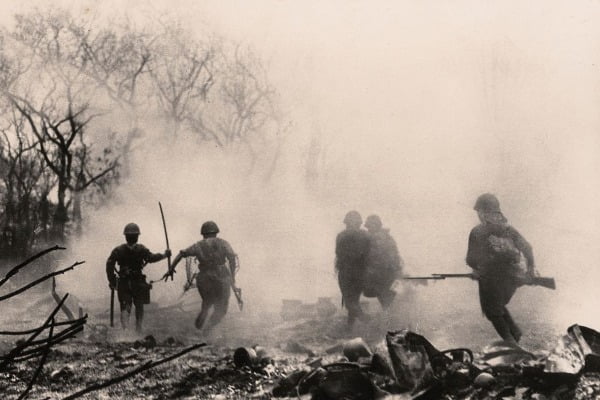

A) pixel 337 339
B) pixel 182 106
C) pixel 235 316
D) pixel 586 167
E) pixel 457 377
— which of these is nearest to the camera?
pixel 457 377

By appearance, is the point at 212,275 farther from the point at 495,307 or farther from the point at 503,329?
the point at 503,329

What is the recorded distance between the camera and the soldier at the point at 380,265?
10039mm

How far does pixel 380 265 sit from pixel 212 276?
278 cm

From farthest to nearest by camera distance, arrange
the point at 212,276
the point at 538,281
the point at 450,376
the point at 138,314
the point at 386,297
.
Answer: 1. the point at 386,297
2. the point at 138,314
3. the point at 212,276
4. the point at 538,281
5. the point at 450,376

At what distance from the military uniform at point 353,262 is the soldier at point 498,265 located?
9.03 feet

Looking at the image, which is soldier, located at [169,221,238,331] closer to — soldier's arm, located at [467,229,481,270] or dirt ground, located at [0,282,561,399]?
dirt ground, located at [0,282,561,399]

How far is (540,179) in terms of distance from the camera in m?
19.1

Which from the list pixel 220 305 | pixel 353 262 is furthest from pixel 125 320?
pixel 353 262

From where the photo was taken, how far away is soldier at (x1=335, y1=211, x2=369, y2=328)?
32.6 feet

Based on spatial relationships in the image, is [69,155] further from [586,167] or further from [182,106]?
[586,167]

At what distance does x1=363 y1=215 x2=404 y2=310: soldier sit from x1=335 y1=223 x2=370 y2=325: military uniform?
0.12 metres

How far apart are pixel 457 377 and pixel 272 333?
4.76 metres

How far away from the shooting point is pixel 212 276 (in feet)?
30.6

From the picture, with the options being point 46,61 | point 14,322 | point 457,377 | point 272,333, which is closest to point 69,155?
point 46,61
